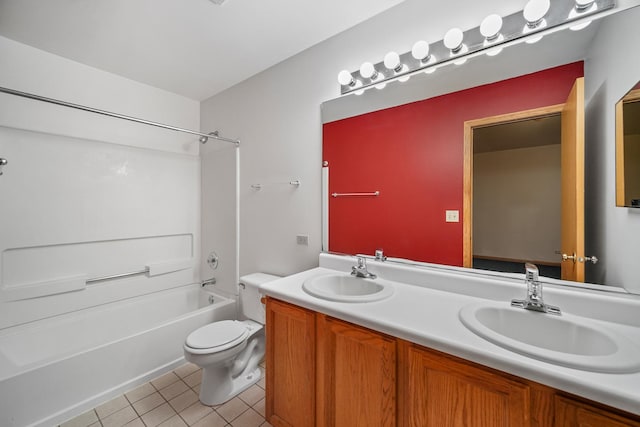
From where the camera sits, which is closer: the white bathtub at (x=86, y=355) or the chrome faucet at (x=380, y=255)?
the white bathtub at (x=86, y=355)

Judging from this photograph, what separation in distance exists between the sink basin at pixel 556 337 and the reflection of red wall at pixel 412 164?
1.20ft

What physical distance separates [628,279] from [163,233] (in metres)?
3.26

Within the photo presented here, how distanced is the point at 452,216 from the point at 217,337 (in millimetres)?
1641

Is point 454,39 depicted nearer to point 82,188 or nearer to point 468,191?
point 468,191

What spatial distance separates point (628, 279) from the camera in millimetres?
986

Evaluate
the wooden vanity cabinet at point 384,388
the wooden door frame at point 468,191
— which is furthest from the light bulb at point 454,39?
the wooden vanity cabinet at point 384,388

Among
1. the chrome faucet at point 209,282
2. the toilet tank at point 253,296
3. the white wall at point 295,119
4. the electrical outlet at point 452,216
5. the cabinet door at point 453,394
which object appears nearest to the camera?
the cabinet door at point 453,394

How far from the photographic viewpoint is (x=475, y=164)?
4.37ft

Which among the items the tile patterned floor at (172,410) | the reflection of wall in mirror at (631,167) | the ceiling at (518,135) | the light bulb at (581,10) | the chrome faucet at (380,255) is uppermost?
the light bulb at (581,10)

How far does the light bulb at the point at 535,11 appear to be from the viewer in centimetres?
113

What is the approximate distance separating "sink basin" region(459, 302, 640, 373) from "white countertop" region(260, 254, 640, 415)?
0.07 feet

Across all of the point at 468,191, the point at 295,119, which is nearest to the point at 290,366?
the point at 468,191

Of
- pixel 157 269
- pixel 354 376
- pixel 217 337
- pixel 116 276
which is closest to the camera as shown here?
pixel 354 376

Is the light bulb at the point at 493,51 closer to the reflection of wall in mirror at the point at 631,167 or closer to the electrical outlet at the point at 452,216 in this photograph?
the reflection of wall in mirror at the point at 631,167
